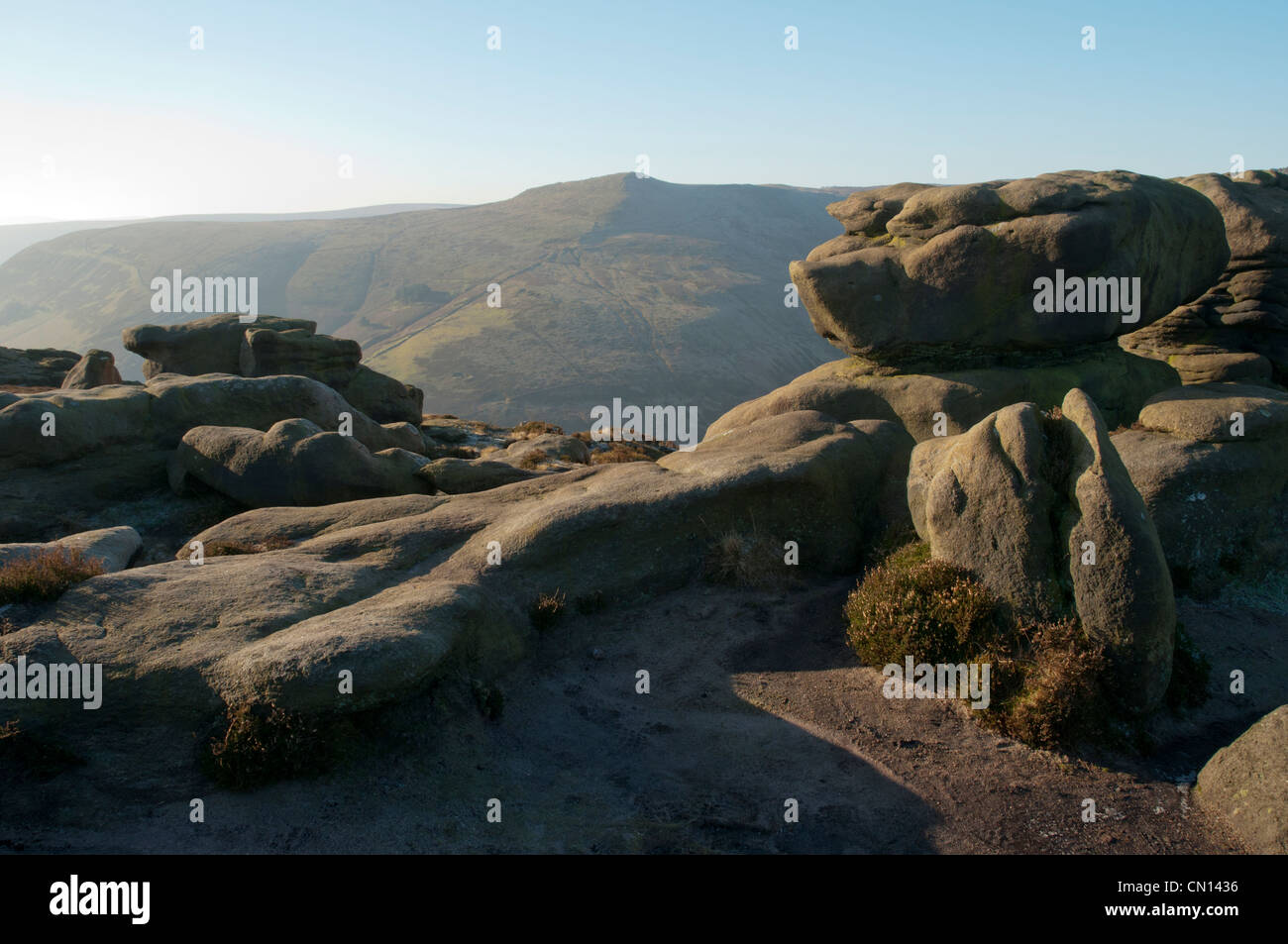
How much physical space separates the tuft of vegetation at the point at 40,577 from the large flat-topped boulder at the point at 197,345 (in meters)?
25.5

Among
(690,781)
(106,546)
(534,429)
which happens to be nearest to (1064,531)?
(690,781)

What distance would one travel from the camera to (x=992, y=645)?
11.0 m

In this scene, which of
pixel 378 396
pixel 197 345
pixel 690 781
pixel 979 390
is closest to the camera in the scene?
pixel 690 781

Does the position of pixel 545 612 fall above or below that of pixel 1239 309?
below

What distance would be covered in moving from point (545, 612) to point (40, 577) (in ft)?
22.8

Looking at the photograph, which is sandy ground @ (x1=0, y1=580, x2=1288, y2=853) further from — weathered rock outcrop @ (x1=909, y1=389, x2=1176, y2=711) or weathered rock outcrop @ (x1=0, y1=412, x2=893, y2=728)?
weathered rock outcrop @ (x1=909, y1=389, x2=1176, y2=711)

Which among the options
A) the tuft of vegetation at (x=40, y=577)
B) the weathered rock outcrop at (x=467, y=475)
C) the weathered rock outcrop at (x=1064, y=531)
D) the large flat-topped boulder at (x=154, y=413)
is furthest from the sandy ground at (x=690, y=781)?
the large flat-topped boulder at (x=154, y=413)

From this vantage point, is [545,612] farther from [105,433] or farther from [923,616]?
[105,433]

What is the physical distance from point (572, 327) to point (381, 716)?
5526 inches

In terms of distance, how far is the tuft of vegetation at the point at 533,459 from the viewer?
27641mm

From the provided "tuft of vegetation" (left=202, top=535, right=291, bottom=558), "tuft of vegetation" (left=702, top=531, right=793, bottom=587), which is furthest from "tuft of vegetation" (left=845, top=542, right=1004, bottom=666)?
"tuft of vegetation" (left=202, top=535, right=291, bottom=558)

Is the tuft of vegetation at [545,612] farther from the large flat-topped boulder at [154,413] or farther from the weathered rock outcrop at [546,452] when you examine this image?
the weathered rock outcrop at [546,452]

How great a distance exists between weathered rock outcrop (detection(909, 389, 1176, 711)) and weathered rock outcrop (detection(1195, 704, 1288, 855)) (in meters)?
1.20

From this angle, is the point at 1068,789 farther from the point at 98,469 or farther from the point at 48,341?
the point at 48,341
